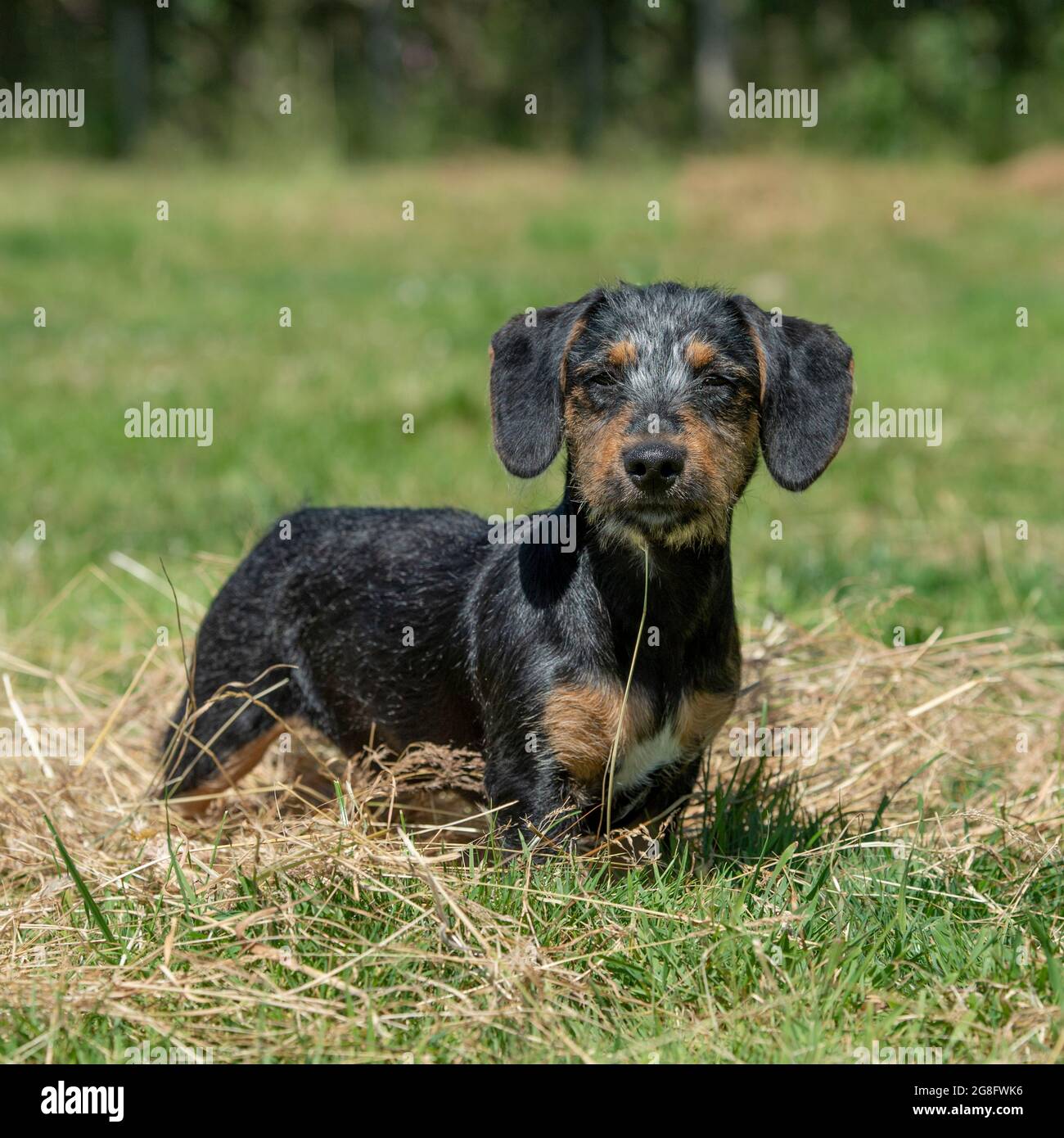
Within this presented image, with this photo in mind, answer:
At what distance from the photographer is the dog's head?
4.16 meters

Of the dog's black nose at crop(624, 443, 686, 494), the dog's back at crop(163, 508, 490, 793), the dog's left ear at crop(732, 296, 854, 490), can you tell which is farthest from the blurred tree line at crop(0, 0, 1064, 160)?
the dog's black nose at crop(624, 443, 686, 494)

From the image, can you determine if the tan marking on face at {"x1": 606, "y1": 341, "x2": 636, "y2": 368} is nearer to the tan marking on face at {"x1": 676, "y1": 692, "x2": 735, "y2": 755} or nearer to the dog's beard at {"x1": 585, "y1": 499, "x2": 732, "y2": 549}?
the dog's beard at {"x1": 585, "y1": 499, "x2": 732, "y2": 549}

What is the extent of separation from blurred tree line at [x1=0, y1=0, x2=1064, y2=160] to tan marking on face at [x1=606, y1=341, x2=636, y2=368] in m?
24.8

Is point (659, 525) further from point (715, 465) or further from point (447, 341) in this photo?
point (447, 341)

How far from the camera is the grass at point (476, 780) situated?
142 inches

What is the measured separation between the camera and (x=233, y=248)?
722 inches

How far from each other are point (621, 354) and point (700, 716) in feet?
3.66

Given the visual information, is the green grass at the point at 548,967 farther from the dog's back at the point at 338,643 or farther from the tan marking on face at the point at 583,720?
the dog's back at the point at 338,643

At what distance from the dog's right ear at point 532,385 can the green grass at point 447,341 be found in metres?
0.43

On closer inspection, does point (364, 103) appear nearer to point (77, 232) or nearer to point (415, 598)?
point (77, 232)

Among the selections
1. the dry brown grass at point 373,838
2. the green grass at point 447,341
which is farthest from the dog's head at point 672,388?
the dry brown grass at point 373,838

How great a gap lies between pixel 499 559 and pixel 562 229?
15.5 metres

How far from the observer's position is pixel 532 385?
4426 mm
